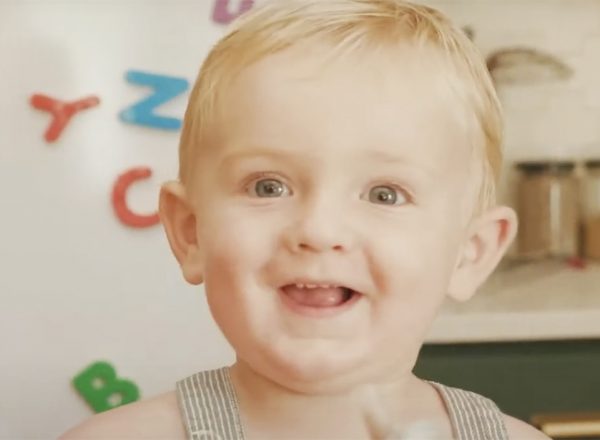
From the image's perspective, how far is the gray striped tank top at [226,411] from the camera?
612 mm

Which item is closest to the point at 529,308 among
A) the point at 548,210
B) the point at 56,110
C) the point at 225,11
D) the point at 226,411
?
the point at 548,210

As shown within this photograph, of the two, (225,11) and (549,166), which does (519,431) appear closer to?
(225,11)

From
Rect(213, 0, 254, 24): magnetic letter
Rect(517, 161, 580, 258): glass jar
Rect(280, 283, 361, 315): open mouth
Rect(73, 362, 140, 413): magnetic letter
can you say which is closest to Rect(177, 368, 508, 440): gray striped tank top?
Rect(280, 283, 361, 315): open mouth

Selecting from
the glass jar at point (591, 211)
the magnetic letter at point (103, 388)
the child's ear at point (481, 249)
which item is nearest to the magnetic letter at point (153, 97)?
the magnetic letter at point (103, 388)

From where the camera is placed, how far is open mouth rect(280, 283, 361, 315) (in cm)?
53

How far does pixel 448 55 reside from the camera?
1.94ft

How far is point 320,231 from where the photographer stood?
517mm

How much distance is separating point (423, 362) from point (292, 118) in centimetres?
78

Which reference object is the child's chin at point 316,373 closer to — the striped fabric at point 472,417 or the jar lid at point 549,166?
the striped fabric at point 472,417

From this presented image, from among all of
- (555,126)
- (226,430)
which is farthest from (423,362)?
(226,430)

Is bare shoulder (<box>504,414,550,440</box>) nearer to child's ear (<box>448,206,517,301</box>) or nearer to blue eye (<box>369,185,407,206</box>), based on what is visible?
child's ear (<box>448,206,517,301</box>)

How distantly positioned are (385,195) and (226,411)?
0.18 meters

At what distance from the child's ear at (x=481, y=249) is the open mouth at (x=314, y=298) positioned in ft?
0.38

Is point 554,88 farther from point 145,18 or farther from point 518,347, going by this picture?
point 145,18
